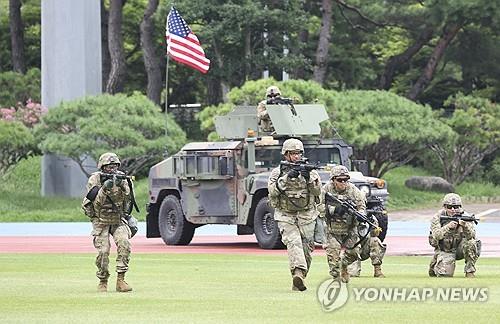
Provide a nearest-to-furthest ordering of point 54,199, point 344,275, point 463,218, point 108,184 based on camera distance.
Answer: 1. point 108,184
2. point 344,275
3. point 463,218
4. point 54,199

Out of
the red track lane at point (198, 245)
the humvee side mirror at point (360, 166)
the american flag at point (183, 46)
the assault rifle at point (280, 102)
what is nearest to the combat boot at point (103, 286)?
the red track lane at point (198, 245)

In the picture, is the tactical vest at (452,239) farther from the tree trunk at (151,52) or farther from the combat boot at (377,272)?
the tree trunk at (151,52)

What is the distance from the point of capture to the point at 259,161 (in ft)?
90.2

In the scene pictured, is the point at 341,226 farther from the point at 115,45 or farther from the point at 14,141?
the point at 115,45

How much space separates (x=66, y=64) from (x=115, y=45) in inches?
247

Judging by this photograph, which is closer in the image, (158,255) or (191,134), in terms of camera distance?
(158,255)

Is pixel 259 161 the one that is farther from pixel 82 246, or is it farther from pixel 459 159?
pixel 459 159

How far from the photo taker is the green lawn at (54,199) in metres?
40.8

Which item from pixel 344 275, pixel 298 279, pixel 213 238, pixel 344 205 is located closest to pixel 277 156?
pixel 213 238

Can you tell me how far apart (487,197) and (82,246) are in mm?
19347

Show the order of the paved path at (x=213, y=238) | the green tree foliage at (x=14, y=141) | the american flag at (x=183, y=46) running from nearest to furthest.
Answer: the paved path at (x=213, y=238)
the american flag at (x=183, y=46)
the green tree foliage at (x=14, y=141)

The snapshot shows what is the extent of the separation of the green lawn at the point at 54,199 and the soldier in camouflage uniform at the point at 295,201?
22615 millimetres

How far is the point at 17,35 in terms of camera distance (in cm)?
5725

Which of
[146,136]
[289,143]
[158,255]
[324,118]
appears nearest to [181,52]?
[146,136]
